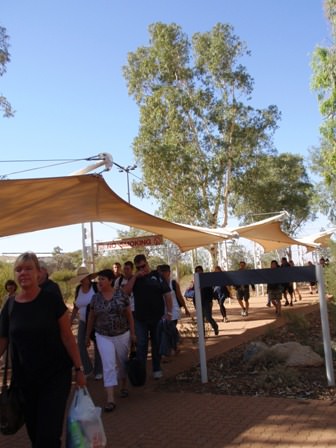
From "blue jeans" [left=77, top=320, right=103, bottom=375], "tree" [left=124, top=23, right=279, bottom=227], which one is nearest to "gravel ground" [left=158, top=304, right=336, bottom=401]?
"blue jeans" [left=77, top=320, right=103, bottom=375]

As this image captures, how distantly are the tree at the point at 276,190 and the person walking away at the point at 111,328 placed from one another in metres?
21.9

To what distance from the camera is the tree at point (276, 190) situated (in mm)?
28219

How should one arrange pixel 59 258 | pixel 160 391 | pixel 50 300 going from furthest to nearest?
pixel 59 258 → pixel 160 391 → pixel 50 300

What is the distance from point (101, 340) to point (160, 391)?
1.21 meters

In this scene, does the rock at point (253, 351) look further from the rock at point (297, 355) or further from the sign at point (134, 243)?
the sign at point (134, 243)

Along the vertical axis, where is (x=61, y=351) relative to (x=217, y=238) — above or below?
below

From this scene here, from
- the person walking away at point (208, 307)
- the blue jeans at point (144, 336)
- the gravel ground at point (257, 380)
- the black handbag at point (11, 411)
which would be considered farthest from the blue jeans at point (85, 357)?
the black handbag at point (11, 411)

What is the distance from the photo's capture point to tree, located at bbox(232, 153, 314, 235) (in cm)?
2822

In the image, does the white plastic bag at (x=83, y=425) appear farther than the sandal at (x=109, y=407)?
No

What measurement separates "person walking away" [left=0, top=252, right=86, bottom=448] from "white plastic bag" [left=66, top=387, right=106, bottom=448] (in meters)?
0.07

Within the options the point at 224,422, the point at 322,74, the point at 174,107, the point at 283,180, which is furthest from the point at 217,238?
the point at 283,180

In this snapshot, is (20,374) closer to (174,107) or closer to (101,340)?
(101,340)

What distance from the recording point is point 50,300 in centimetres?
341

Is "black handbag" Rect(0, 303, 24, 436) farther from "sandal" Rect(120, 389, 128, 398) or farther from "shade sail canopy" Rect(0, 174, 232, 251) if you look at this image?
"shade sail canopy" Rect(0, 174, 232, 251)
